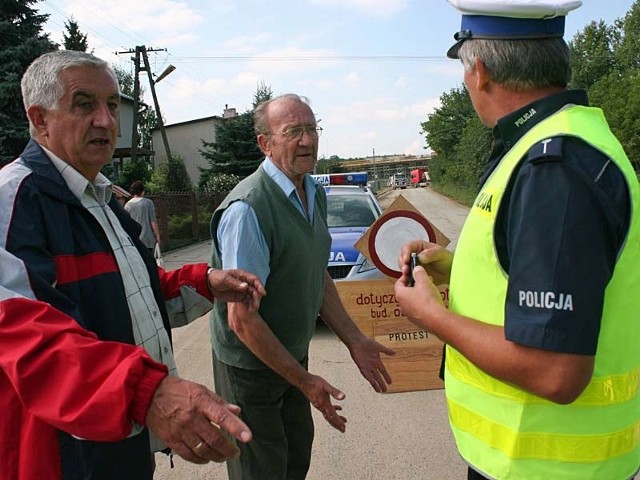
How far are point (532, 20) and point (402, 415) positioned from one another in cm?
355

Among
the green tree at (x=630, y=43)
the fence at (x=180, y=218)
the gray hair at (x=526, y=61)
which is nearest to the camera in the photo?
the gray hair at (x=526, y=61)

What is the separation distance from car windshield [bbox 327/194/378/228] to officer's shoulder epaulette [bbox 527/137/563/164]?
649cm

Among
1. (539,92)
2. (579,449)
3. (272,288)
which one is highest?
(539,92)

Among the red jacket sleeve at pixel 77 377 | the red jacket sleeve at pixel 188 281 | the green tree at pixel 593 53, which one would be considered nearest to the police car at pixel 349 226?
the red jacket sleeve at pixel 188 281

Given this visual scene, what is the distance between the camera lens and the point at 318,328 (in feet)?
23.5

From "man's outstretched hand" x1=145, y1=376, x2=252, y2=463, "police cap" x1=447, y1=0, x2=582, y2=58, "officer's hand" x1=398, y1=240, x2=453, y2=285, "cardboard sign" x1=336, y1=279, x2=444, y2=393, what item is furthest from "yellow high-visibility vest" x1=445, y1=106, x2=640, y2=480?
"cardboard sign" x1=336, y1=279, x2=444, y2=393

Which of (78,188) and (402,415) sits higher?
(78,188)

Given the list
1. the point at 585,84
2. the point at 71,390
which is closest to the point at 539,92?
the point at 71,390

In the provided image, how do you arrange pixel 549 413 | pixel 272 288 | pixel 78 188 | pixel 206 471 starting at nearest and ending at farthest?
pixel 549 413 < pixel 78 188 < pixel 272 288 < pixel 206 471

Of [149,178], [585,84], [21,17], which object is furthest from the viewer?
[585,84]

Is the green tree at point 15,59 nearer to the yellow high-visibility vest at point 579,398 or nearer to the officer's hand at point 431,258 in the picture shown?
the officer's hand at point 431,258

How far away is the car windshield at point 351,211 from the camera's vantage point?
793 cm

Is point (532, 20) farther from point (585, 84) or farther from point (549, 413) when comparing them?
point (585, 84)

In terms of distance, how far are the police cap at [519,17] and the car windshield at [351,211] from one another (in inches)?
249
